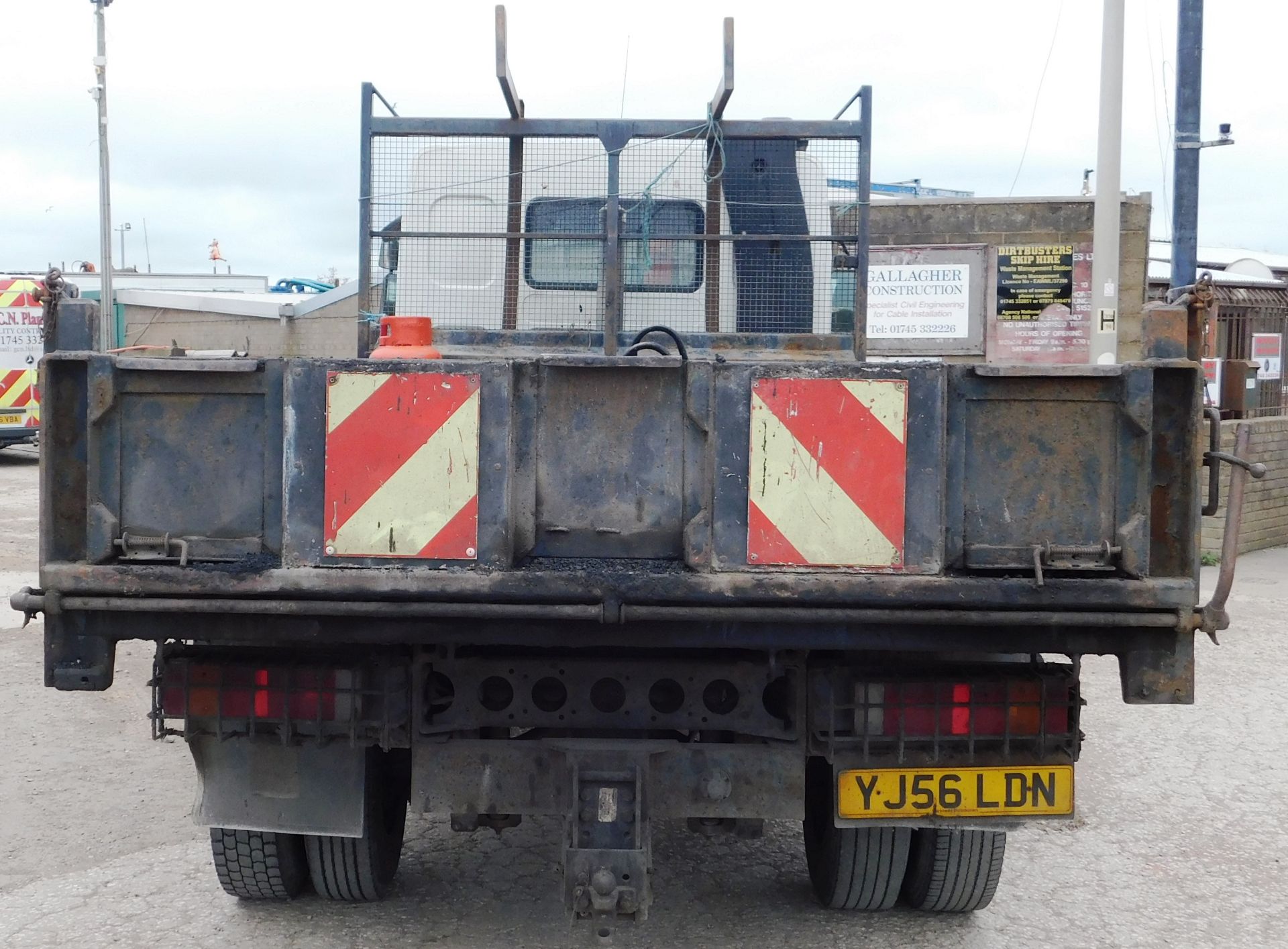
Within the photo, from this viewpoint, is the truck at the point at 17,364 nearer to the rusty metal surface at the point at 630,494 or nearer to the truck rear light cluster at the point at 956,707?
the rusty metal surface at the point at 630,494

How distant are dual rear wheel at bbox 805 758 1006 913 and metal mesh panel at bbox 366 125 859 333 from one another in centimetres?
218

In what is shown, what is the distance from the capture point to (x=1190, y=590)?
333cm

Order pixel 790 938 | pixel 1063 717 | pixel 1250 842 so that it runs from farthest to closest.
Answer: pixel 1250 842 < pixel 790 938 < pixel 1063 717

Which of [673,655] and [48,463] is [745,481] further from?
[48,463]


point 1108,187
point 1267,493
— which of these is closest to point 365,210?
point 1108,187

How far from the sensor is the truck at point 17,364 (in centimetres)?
2209

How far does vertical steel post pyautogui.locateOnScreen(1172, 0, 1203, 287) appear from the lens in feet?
40.4

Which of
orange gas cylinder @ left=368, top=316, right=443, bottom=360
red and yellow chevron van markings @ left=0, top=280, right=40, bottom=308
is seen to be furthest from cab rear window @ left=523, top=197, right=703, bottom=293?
red and yellow chevron van markings @ left=0, top=280, right=40, bottom=308

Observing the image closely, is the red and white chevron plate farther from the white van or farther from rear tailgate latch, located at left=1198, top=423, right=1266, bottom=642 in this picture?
the white van

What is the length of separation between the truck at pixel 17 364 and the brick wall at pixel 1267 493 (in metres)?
18.2

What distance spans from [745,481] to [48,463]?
1.81m

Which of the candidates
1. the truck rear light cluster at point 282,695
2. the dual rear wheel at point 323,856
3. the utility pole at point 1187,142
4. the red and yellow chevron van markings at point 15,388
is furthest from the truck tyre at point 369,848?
the red and yellow chevron van markings at point 15,388

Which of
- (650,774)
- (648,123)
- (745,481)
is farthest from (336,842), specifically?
(648,123)

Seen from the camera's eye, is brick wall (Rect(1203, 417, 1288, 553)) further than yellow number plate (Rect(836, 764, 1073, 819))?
Yes
